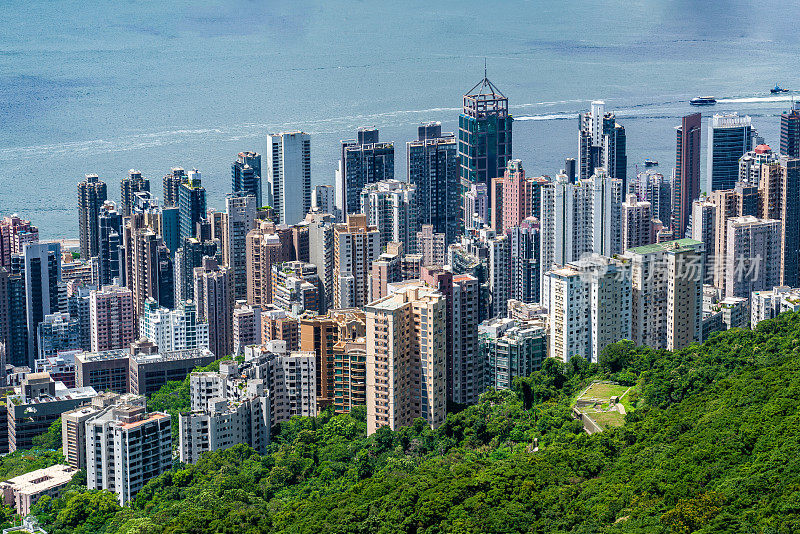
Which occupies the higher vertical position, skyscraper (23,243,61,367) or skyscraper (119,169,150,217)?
skyscraper (119,169,150,217)

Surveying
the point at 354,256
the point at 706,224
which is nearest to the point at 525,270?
the point at 706,224

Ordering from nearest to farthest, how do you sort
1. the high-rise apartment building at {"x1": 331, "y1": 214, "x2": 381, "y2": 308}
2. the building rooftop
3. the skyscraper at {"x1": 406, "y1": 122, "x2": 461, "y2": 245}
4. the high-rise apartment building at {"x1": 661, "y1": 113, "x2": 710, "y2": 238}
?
the building rooftop, the high-rise apartment building at {"x1": 331, "y1": 214, "x2": 381, "y2": 308}, the high-rise apartment building at {"x1": 661, "y1": 113, "x2": 710, "y2": 238}, the skyscraper at {"x1": 406, "y1": 122, "x2": 461, "y2": 245}

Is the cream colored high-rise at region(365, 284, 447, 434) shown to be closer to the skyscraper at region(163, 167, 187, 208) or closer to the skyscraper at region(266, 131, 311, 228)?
the skyscraper at region(163, 167, 187, 208)

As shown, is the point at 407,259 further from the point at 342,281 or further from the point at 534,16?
the point at 534,16

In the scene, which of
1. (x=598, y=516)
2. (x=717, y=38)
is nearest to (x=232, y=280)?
(x=598, y=516)

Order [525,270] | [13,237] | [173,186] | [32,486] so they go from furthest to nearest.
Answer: [173,186] → [13,237] → [525,270] → [32,486]

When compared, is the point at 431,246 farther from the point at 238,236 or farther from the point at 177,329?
the point at 177,329

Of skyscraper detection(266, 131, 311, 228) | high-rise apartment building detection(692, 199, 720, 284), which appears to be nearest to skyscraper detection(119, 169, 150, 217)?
skyscraper detection(266, 131, 311, 228)
